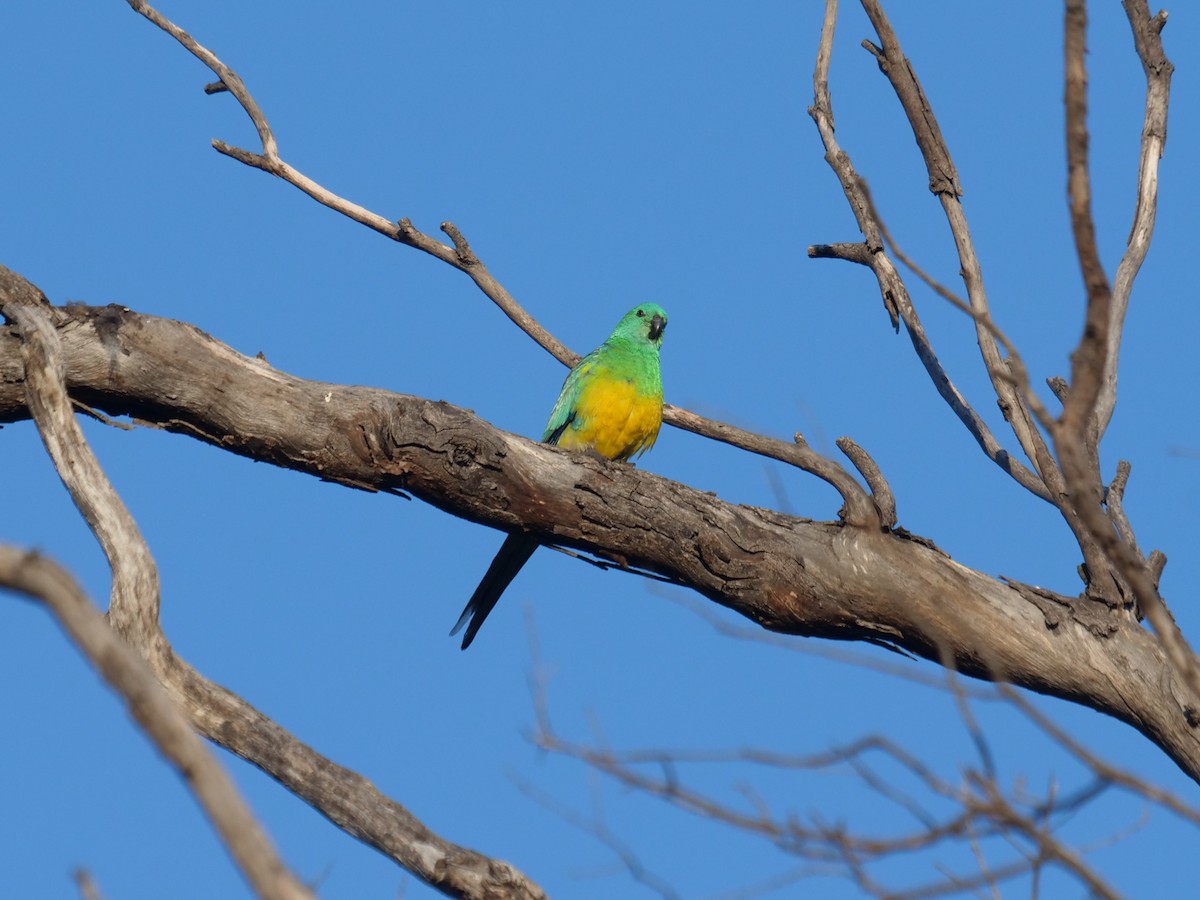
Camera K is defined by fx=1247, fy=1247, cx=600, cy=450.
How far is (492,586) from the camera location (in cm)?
657

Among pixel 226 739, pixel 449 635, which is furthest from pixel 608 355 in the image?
pixel 226 739

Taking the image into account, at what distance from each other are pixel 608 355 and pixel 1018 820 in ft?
19.4

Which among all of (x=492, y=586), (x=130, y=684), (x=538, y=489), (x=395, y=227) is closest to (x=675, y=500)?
(x=538, y=489)

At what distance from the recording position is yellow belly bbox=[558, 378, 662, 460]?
7.33 meters

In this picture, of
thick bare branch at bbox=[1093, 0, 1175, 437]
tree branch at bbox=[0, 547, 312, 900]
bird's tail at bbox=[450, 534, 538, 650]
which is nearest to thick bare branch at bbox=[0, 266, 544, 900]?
tree branch at bbox=[0, 547, 312, 900]

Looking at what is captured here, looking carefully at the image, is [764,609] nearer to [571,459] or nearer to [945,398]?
[571,459]

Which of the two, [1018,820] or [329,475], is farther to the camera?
[329,475]

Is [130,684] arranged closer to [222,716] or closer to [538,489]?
[222,716]

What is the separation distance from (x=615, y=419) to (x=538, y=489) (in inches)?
90.2

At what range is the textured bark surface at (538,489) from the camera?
4.96 meters

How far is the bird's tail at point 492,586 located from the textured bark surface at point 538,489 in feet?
4.23

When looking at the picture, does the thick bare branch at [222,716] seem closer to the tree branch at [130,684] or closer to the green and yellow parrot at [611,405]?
the tree branch at [130,684]

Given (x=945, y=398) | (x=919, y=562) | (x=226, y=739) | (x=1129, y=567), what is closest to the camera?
(x=1129, y=567)

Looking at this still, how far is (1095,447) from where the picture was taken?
5.23 meters
